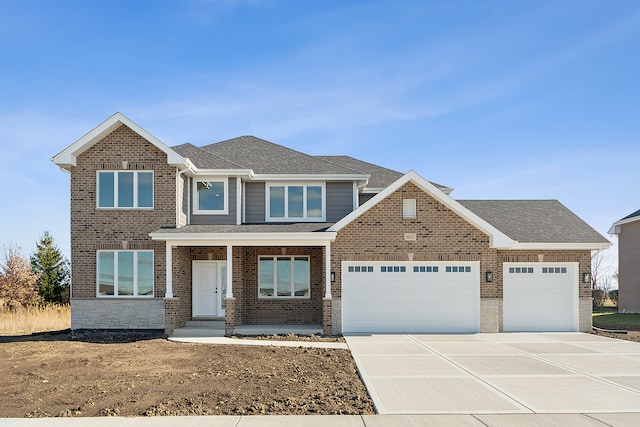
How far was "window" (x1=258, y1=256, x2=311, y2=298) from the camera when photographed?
1850cm

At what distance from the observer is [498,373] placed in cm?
1048

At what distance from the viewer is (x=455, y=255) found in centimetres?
1678

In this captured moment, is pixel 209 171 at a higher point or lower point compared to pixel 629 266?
higher

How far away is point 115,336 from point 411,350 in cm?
910

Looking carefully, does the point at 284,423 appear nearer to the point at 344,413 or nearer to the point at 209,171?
the point at 344,413

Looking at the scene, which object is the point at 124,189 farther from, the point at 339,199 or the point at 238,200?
the point at 339,199

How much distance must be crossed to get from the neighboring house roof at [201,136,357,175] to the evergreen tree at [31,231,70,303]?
1310 centimetres

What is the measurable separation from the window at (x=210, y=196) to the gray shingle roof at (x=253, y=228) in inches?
37.5

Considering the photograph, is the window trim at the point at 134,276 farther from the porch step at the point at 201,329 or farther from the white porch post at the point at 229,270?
the white porch post at the point at 229,270

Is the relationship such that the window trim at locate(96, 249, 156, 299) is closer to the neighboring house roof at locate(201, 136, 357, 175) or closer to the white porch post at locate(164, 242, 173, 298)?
the white porch post at locate(164, 242, 173, 298)

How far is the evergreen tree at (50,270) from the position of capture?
2756cm

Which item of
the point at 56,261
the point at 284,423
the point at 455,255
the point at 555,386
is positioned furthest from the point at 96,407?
the point at 56,261

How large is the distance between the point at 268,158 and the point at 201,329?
7.14 metres

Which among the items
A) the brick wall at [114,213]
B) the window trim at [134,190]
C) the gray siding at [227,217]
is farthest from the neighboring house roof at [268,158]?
the window trim at [134,190]
